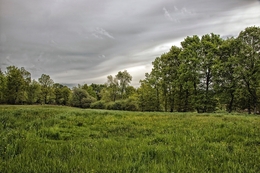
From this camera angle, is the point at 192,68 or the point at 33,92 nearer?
the point at 192,68

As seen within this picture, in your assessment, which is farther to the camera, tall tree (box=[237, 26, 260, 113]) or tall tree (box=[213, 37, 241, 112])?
tall tree (box=[213, 37, 241, 112])

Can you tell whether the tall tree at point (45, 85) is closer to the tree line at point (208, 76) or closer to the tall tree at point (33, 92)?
the tall tree at point (33, 92)

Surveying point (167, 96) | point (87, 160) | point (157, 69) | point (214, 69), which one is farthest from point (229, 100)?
point (87, 160)

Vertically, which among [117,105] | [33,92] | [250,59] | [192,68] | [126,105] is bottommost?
[117,105]

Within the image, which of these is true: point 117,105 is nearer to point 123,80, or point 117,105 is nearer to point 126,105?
point 126,105

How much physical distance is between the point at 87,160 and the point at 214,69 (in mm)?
37197

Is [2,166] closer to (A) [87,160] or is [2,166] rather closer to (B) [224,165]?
(A) [87,160]

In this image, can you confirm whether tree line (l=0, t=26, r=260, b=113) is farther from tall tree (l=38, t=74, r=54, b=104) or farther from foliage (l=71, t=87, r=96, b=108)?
tall tree (l=38, t=74, r=54, b=104)

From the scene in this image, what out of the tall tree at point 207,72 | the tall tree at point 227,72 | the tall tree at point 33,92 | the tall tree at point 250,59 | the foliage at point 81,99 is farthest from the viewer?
the foliage at point 81,99

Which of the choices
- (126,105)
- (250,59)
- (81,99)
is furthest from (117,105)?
(250,59)

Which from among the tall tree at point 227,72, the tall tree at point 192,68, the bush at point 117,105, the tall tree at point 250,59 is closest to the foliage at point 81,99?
the bush at point 117,105

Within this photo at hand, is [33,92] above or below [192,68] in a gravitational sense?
below

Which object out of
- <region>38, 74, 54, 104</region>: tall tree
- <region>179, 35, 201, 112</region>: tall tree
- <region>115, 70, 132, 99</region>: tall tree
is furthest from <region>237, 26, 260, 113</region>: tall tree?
<region>38, 74, 54, 104</region>: tall tree

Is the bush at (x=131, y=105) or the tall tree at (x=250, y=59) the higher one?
the tall tree at (x=250, y=59)
